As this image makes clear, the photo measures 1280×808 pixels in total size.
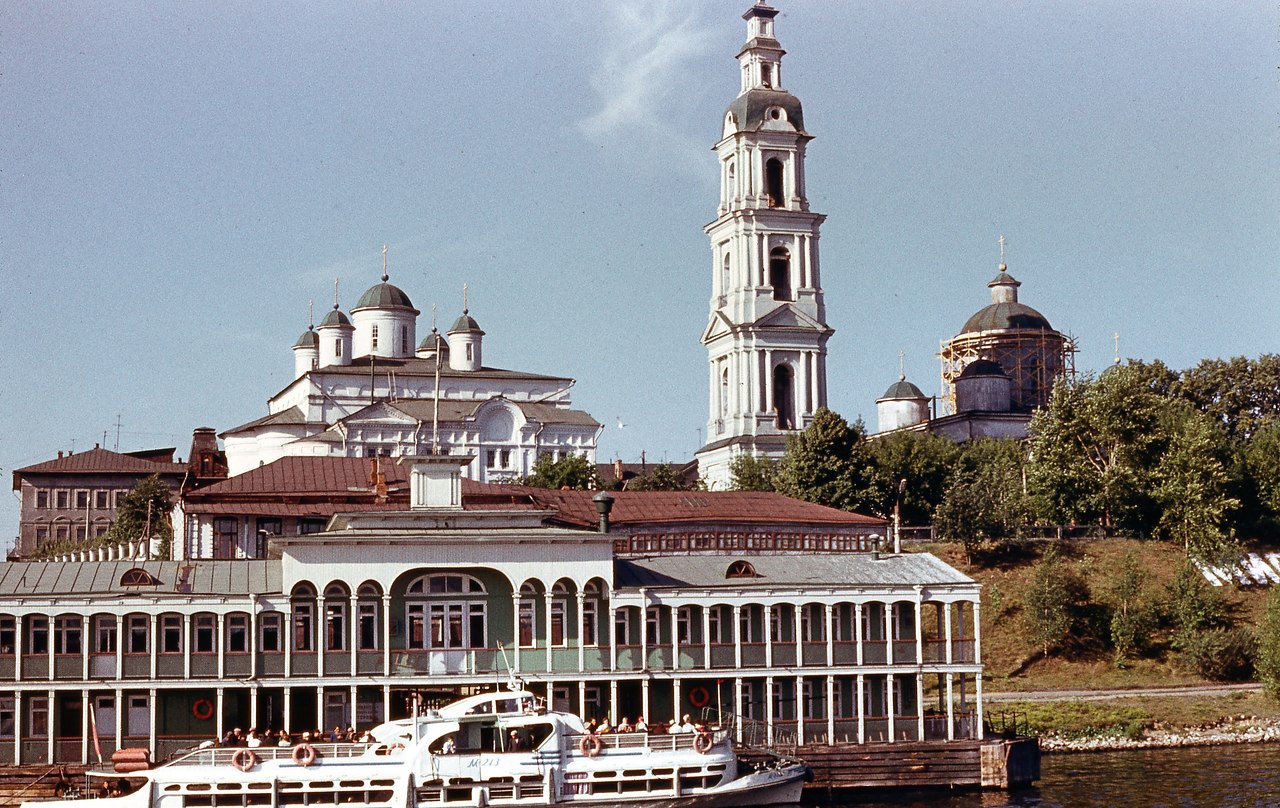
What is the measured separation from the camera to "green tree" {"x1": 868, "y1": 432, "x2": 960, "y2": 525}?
110375 mm

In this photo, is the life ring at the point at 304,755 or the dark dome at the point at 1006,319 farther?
the dark dome at the point at 1006,319

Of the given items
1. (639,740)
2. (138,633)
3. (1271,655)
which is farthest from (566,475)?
(639,740)

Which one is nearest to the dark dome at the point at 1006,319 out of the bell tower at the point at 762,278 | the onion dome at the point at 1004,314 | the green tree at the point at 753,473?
the onion dome at the point at 1004,314

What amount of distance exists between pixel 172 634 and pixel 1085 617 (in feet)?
164

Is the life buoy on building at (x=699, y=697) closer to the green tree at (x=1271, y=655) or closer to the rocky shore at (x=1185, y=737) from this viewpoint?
the rocky shore at (x=1185, y=737)

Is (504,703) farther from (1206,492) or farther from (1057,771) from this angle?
(1206,492)

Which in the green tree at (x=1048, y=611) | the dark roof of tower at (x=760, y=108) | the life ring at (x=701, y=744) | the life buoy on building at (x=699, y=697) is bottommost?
the life ring at (x=701, y=744)

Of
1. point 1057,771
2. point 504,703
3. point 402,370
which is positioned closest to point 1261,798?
point 1057,771

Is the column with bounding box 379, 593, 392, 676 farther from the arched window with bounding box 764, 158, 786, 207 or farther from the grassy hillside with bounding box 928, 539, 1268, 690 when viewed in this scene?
the arched window with bounding box 764, 158, 786, 207

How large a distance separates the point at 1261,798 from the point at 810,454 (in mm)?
51366

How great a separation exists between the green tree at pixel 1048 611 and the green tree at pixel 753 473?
985 inches

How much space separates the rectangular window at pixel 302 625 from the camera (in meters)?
60.6

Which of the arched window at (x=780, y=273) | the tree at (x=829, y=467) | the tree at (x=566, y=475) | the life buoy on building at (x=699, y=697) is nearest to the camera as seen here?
the life buoy on building at (x=699, y=697)

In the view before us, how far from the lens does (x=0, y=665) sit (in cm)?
5825
